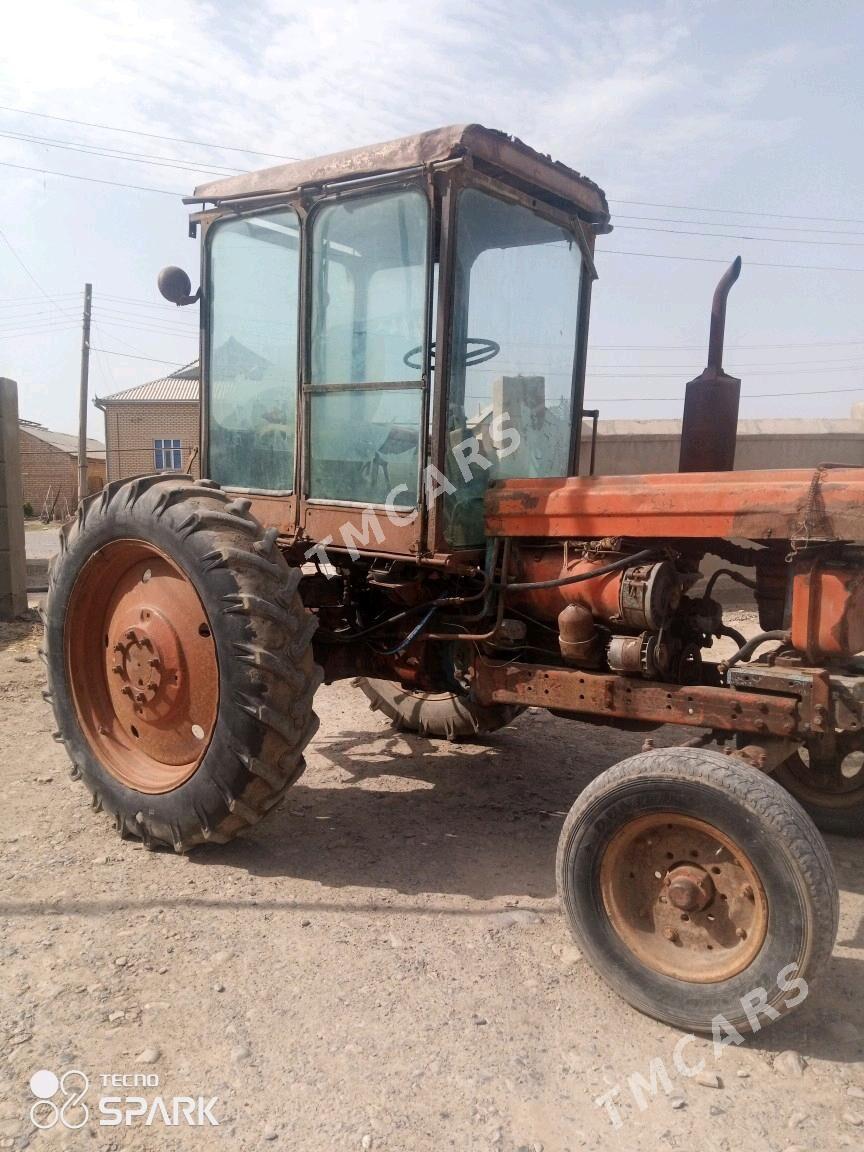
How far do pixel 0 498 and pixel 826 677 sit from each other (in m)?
7.27

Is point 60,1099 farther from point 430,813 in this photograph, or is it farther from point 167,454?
point 167,454

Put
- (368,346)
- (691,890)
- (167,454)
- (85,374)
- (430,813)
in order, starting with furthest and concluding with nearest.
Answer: (167,454) → (85,374) → (430,813) → (368,346) → (691,890)

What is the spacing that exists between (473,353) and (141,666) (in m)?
1.81

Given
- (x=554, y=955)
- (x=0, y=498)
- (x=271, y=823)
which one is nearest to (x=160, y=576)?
(x=271, y=823)

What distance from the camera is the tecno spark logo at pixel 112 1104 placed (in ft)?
6.82

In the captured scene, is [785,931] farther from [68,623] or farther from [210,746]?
[68,623]

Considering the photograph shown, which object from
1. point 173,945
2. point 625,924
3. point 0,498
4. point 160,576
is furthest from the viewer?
point 0,498

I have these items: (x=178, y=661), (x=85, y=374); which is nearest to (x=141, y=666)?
(x=178, y=661)

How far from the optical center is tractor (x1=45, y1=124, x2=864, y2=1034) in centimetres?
257

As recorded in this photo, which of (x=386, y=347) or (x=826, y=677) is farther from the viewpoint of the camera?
(x=386, y=347)

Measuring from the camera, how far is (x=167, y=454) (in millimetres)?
34688

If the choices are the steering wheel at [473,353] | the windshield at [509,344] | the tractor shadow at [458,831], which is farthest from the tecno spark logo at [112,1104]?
the steering wheel at [473,353]

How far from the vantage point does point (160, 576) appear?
362 centimetres

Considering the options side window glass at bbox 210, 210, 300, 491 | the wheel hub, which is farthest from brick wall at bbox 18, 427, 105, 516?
the wheel hub
